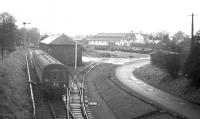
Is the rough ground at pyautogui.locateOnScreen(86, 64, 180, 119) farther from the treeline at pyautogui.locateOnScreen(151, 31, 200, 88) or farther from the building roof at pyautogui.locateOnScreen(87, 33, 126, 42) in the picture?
the building roof at pyautogui.locateOnScreen(87, 33, 126, 42)

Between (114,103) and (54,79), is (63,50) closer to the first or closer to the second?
(54,79)

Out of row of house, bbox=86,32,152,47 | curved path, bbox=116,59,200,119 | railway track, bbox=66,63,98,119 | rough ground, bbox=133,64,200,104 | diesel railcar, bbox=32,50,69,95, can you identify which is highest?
row of house, bbox=86,32,152,47

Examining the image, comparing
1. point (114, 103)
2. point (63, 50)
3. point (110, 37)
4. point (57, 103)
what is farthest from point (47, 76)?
point (110, 37)

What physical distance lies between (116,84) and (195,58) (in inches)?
343

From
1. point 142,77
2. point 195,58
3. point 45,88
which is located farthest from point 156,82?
point 45,88

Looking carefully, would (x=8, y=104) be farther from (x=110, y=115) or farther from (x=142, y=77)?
(x=142, y=77)

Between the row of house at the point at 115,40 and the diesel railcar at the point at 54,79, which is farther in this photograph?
the row of house at the point at 115,40

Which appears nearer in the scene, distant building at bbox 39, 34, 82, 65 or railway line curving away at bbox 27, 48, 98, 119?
railway line curving away at bbox 27, 48, 98, 119

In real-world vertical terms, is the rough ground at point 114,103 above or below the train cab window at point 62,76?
below

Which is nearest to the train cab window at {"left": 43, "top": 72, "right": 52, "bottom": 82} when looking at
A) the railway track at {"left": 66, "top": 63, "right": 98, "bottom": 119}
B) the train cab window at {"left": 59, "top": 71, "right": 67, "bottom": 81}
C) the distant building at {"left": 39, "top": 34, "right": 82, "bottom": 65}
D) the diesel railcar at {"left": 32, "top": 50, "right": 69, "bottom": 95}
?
the diesel railcar at {"left": 32, "top": 50, "right": 69, "bottom": 95}

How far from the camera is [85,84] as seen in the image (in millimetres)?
27812

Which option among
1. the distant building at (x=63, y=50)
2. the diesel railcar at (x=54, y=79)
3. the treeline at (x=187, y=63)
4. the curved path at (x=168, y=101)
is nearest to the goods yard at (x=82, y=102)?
the diesel railcar at (x=54, y=79)

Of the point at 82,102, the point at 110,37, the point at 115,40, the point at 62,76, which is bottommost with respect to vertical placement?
the point at 82,102

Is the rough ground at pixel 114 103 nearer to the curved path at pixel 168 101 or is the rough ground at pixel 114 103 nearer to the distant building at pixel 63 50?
the curved path at pixel 168 101
